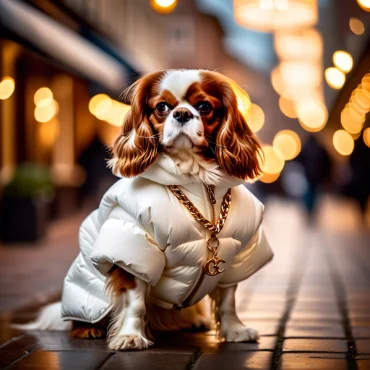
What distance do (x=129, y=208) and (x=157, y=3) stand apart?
475 cm

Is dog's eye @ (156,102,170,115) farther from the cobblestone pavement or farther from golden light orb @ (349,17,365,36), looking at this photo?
golden light orb @ (349,17,365,36)

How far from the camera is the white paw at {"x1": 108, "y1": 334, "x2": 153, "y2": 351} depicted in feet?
15.8

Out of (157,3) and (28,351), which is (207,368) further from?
(157,3)

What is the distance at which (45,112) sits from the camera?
63.7ft

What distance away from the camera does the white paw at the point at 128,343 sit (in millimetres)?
4816

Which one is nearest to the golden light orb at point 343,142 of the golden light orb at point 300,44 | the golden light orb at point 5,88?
the golden light orb at point 300,44

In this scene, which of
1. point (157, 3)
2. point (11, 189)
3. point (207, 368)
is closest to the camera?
point (207, 368)

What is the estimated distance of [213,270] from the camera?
487cm

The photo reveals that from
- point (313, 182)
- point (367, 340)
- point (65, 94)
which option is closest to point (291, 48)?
point (313, 182)

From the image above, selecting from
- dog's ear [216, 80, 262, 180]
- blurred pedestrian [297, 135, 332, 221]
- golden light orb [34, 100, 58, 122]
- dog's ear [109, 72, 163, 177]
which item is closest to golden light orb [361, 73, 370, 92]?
dog's ear [216, 80, 262, 180]

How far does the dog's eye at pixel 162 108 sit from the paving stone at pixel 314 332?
1565 mm

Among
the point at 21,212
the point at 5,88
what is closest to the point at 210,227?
the point at 5,88

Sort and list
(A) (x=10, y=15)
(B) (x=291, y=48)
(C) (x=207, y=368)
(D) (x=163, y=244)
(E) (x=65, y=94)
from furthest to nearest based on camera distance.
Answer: (E) (x=65, y=94) < (B) (x=291, y=48) < (A) (x=10, y=15) < (D) (x=163, y=244) < (C) (x=207, y=368)

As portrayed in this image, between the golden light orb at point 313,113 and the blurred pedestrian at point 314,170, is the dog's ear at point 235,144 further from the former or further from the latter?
the golden light orb at point 313,113
